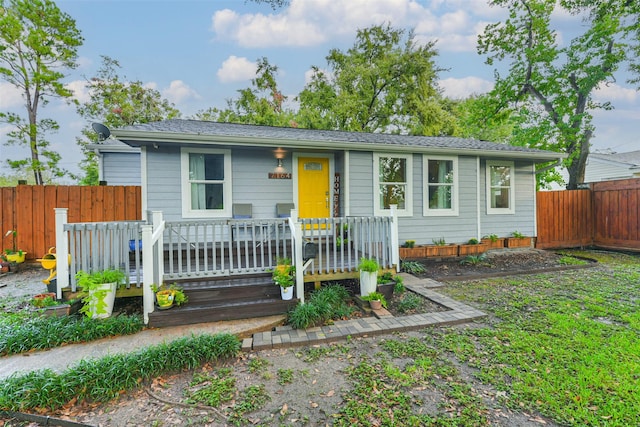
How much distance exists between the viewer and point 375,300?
3.95 meters

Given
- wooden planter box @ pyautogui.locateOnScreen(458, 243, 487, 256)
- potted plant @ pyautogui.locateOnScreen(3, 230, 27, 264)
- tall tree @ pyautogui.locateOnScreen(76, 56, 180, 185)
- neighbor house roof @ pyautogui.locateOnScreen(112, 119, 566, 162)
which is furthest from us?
tall tree @ pyautogui.locateOnScreen(76, 56, 180, 185)

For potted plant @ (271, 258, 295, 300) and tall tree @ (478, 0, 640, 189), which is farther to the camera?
tall tree @ (478, 0, 640, 189)

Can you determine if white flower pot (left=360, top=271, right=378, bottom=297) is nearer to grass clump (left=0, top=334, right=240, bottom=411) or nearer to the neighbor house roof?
grass clump (left=0, top=334, right=240, bottom=411)

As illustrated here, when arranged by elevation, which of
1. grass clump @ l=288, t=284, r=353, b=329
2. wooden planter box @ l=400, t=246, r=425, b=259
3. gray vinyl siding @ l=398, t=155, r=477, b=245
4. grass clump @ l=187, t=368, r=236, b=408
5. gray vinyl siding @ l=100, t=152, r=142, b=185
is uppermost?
gray vinyl siding @ l=100, t=152, r=142, b=185

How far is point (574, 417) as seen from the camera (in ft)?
6.44

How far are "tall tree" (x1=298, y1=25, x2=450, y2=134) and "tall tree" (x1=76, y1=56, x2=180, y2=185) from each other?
8706mm

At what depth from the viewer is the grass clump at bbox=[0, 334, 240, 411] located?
2.15 m

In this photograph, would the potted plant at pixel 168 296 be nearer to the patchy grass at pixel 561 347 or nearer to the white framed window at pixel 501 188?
the patchy grass at pixel 561 347

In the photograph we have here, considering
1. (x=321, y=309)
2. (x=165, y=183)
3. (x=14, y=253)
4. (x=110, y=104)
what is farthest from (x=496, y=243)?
(x=110, y=104)

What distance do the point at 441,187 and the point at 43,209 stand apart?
9599 mm

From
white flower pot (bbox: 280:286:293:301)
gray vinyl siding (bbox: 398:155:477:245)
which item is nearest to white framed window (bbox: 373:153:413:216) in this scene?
gray vinyl siding (bbox: 398:155:477:245)

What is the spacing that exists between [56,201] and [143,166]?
2.85 meters

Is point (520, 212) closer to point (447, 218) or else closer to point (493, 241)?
point (493, 241)

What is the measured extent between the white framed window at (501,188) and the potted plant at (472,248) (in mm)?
1151
